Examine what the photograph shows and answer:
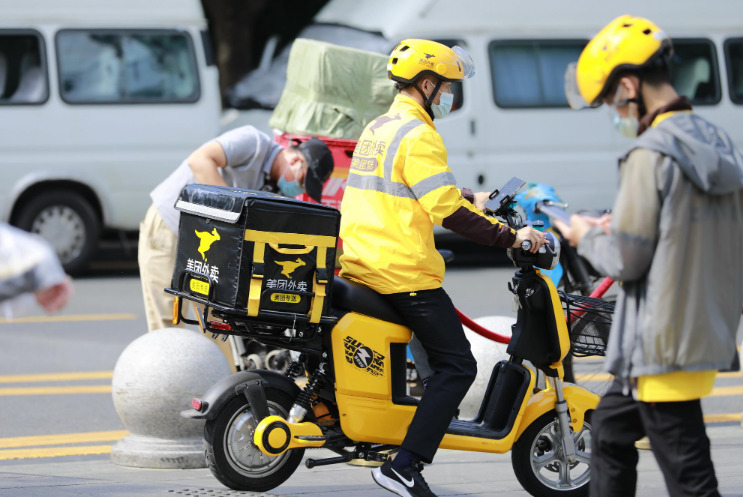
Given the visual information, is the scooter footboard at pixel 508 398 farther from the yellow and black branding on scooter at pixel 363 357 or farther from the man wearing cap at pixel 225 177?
the man wearing cap at pixel 225 177

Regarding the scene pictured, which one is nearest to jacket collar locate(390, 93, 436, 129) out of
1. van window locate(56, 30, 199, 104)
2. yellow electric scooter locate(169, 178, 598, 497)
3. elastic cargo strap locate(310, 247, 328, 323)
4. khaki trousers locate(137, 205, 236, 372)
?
yellow electric scooter locate(169, 178, 598, 497)

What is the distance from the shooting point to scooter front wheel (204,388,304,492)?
489 centimetres

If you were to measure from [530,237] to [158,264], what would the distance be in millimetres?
2572

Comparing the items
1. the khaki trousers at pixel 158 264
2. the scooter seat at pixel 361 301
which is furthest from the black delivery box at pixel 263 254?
the khaki trousers at pixel 158 264

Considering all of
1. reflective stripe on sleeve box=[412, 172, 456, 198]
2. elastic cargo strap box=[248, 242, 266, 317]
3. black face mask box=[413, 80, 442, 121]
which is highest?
black face mask box=[413, 80, 442, 121]

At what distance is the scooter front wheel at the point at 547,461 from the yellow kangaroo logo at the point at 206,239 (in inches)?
61.2

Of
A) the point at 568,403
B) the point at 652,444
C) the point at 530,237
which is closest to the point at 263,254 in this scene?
the point at 530,237

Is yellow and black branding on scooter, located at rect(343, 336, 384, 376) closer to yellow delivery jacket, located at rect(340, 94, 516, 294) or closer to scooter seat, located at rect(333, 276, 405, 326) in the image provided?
scooter seat, located at rect(333, 276, 405, 326)

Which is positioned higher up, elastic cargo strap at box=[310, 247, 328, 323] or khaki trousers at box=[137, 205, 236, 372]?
elastic cargo strap at box=[310, 247, 328, 323]

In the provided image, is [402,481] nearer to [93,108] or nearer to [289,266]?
A: [289,266]

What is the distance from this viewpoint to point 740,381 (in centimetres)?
865

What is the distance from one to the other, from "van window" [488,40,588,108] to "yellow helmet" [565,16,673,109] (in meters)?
10.6

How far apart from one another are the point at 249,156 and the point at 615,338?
10.4 feet

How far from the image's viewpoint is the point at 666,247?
3459mm
